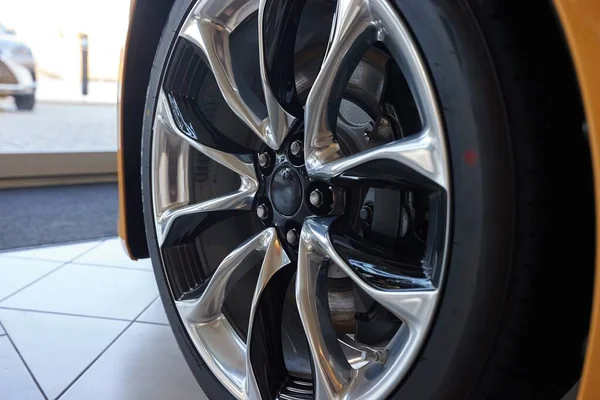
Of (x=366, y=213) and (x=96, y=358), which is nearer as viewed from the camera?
(x=366, y=213)

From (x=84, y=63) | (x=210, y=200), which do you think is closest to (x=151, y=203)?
(x=210, y=200)

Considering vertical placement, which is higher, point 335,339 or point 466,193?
point 466,193

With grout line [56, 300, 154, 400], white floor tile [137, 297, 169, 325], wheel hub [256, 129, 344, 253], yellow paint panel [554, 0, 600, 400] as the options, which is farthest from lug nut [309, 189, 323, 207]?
white floor tile [137, 297, 169, 325]

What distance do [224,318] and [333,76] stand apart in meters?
0.53

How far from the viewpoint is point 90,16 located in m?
3.68

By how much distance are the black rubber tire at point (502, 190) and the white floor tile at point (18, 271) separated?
4.84 feet

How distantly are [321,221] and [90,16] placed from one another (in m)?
3.35

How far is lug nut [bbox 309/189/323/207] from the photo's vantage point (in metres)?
0.87

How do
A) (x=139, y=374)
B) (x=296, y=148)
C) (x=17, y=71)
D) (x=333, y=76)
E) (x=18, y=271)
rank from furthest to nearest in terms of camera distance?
(x=17, y=71)
(x=18, y=271)
(x=139, y=374)
(x=296, y=148)
(x=333, y=76)

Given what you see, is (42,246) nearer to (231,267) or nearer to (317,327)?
(231,267)

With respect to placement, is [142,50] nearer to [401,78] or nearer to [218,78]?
[218,78]

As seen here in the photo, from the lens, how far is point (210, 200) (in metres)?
1.07

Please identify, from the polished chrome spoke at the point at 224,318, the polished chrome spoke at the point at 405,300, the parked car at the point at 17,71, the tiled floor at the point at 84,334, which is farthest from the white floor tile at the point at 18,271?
the parked car at the point at 17,71

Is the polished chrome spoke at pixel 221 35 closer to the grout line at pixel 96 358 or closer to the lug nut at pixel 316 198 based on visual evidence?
Result: the lug nut at pixel 316 198
